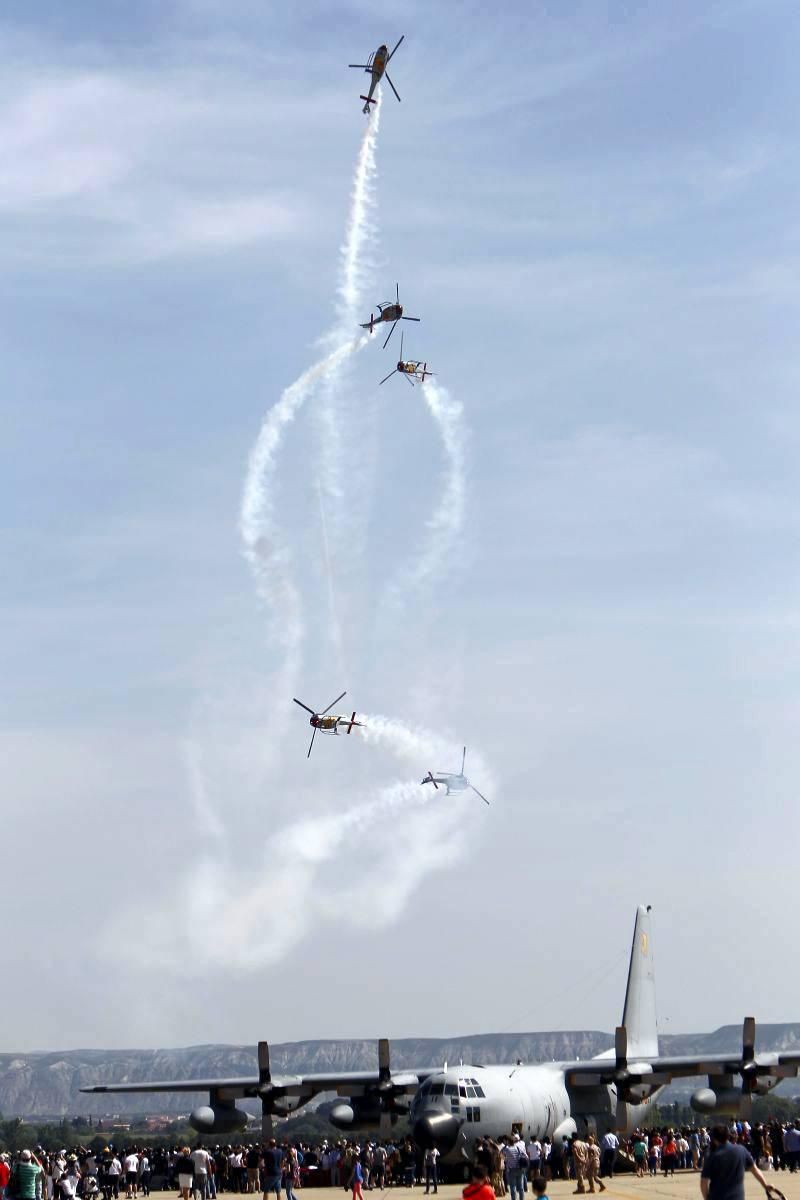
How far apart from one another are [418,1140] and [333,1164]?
10659 millimetres

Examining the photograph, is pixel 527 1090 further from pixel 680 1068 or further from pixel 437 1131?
pixel 680 1068

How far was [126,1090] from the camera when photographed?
2233 inches

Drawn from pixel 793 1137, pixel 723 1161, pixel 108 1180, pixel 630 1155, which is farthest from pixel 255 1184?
pixel 723 1161

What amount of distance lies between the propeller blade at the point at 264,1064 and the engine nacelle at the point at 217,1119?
4.83 ft

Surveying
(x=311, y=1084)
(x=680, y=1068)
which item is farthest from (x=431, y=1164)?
(x=680, y=1068)

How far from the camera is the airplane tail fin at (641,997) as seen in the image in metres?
60.0

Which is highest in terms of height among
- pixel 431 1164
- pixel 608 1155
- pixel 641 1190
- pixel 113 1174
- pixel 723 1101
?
pixel 723 1101

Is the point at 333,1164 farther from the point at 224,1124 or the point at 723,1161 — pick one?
the point at 723,1161

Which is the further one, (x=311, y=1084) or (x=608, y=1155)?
(x=311, y=1084)

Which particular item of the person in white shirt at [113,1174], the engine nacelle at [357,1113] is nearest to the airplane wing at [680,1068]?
the engine nacelle at [357,1113]

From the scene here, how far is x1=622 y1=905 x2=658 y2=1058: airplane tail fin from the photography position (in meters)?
60.0

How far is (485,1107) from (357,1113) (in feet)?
37.4

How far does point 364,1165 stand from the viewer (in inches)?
2019

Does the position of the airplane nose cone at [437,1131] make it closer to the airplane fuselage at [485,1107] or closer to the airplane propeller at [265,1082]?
the airplane fuselage at [485,1107]
